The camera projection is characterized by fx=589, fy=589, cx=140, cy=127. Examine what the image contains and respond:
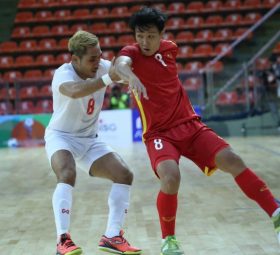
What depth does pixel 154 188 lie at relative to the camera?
725 cm

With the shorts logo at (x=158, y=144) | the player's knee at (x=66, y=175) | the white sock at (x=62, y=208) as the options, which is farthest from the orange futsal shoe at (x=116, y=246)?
the shorts logo at (x=158, y=144)

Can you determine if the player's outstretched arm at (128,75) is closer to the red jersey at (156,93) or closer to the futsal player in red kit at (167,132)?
the futsal player in red kit at (167,132)

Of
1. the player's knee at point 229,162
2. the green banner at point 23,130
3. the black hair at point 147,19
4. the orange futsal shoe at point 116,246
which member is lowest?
the green banner at point 23,130

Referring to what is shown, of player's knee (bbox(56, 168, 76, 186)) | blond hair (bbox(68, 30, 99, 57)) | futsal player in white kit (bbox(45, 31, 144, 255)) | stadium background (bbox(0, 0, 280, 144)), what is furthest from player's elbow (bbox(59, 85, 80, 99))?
stadium background (bbox(0, 0, 280, 144))

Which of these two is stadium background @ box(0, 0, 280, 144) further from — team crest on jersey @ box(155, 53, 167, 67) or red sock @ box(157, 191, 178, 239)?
red sock @ box(157, 191, 178, 239)

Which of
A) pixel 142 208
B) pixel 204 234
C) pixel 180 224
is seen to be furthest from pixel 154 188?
pixel 204 234

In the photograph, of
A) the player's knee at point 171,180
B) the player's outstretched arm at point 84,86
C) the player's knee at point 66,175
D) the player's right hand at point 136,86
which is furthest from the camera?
the player's knee at point 66,175

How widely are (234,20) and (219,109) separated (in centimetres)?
510

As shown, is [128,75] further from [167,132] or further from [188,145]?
[188,145]

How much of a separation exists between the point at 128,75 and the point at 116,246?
4.05ft

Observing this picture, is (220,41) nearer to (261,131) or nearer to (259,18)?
(259,18)

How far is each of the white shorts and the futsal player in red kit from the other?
0.48m

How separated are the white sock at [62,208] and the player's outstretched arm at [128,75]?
861 mm

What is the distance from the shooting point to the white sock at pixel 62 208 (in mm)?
3926
